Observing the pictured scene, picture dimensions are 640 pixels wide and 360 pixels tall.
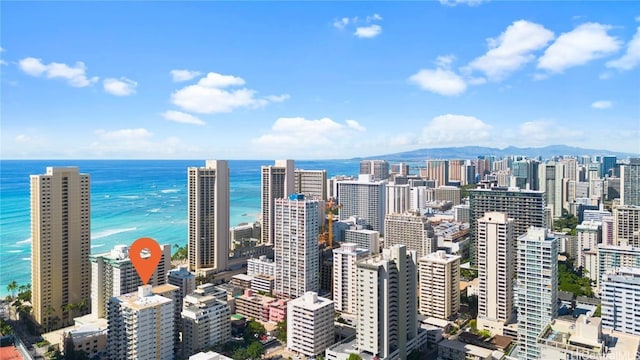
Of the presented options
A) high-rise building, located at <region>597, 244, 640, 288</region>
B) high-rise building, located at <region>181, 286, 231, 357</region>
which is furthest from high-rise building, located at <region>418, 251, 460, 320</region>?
high-rise building, located at <region>181, 286, 231, 357</region>

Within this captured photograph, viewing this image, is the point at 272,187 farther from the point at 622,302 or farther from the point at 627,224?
the point at 627,224

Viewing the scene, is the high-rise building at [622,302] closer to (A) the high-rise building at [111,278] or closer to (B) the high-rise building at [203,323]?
(B) the high-rise building at [203,323]

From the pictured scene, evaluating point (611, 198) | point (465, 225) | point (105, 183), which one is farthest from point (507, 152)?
point (105, 183)

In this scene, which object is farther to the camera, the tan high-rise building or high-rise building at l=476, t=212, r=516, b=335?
the tan high-rise building

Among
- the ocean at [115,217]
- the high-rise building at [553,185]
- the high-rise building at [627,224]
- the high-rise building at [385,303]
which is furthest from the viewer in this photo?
the high-rise building at [553,185]

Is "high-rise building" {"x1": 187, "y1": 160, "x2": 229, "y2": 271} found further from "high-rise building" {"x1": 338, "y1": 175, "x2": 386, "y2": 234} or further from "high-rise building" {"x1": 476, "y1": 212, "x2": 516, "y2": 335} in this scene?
"high-rise building" {"x1": 338, "y1": 175, "x2": 386, "y2": 234}

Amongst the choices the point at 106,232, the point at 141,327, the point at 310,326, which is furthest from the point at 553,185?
the point at 106,232

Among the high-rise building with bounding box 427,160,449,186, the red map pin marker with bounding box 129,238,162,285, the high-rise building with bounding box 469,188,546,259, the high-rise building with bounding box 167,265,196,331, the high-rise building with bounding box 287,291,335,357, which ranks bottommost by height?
the high-rise building with bounding box 287,291,335,357

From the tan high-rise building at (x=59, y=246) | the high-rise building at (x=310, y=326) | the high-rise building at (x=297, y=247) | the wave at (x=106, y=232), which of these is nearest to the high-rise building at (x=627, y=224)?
the high-rise building at (x=297, y=247)
